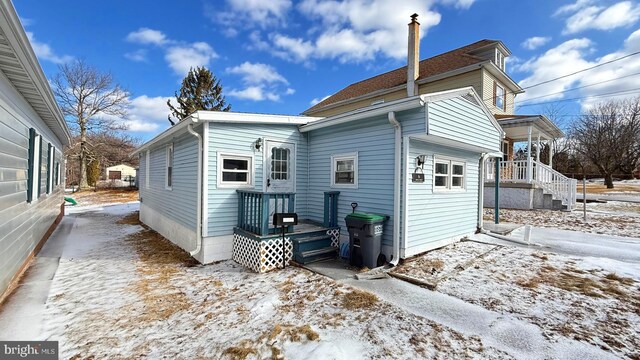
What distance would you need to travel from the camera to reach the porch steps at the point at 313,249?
18.8 ft

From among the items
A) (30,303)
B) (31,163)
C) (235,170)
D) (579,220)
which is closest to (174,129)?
(235,170)

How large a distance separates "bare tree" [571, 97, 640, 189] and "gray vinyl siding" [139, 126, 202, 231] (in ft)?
117

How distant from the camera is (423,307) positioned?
12.4 feet

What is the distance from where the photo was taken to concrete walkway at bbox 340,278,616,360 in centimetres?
279

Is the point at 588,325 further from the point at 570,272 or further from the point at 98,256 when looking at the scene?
the point at 98,256

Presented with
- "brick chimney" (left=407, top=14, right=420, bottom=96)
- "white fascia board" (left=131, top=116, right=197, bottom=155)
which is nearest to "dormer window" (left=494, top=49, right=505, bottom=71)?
"brick chimney" (left=407, top=14, right=420, bottom=96)

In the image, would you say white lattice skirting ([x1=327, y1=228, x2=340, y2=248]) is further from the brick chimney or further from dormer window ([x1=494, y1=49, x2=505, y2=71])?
dormer window ([x1=494, y1=49, x2=505, y2=71])

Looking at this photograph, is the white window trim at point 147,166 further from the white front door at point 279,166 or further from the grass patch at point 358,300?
the grass patch at point 358,300

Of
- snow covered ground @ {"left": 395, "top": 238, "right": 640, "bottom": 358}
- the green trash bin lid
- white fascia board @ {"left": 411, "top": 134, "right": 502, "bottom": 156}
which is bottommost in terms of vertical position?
snow covered ground @ {"left": 395, "top": 238, "right": 640, "bottom": 358}

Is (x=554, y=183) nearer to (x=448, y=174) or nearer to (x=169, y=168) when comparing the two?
(x=448, y=174)

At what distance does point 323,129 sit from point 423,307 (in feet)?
15.1

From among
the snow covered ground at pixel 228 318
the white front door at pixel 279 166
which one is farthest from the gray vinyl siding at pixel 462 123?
the white front door at pixel 279 166

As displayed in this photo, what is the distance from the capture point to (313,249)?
5922 millimetres

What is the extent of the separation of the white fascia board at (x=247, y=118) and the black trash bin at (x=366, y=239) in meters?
2.90
